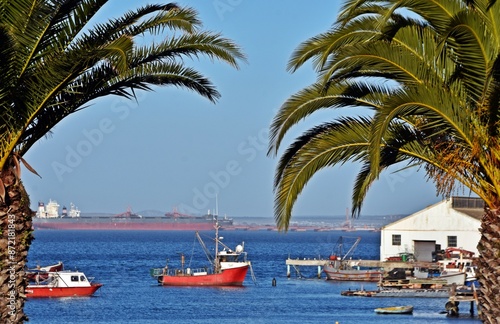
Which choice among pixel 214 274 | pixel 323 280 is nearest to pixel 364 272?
pixel 323 280

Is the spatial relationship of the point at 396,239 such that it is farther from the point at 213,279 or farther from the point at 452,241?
the point at 213,279

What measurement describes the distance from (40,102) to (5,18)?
55.5 inches

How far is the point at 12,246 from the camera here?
1439cm

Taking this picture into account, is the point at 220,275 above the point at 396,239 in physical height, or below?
below

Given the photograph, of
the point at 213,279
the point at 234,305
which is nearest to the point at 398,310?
the point at 234,305

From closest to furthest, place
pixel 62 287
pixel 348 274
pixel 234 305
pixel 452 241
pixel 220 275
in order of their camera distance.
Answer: pixel 234 305 → pixel 62 287 → pixel 452 241 → pixel 220 275 → pixel 348 274

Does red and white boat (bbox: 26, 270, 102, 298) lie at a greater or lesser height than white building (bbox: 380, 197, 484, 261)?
lesser

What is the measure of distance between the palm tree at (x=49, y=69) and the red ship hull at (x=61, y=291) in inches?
2236

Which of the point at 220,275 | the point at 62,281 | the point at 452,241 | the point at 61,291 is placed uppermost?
the point at 452,241

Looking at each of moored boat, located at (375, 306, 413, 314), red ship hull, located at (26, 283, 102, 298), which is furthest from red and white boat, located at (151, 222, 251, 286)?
moored boat, located at (375, 306, 413, 314)

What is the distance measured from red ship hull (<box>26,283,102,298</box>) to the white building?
23.6 m

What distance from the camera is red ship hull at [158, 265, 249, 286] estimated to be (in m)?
81.2

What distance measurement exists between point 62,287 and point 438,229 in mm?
28788

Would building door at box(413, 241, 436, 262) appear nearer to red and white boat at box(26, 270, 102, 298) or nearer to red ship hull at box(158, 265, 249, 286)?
red ship hull at box(158, 265, 249, 286)
